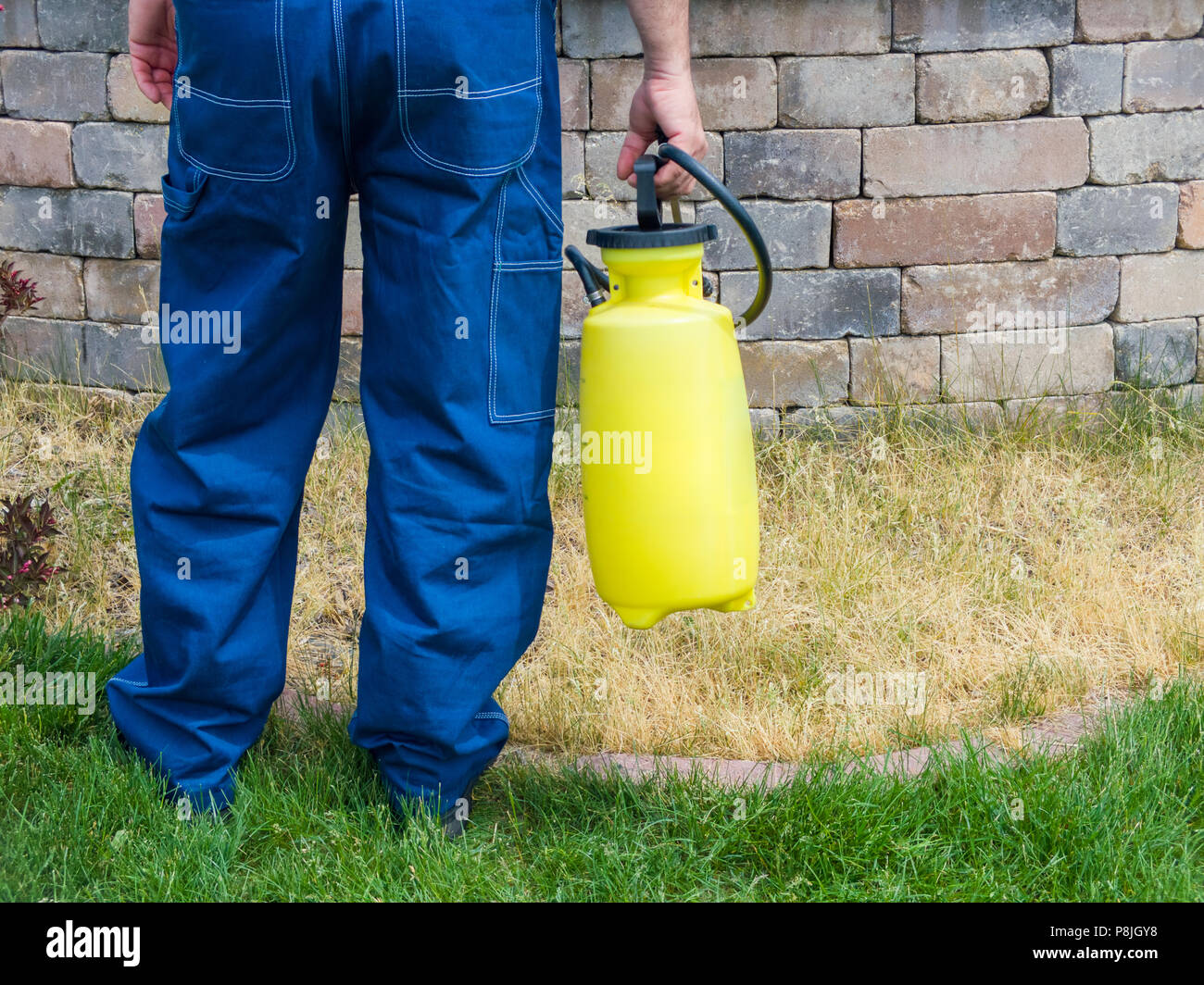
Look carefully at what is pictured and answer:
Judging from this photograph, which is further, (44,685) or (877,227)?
(877,227)

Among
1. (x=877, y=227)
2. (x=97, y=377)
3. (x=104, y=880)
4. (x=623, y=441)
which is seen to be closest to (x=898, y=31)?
(x=877, y=227)

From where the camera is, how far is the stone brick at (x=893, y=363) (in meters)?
4.30

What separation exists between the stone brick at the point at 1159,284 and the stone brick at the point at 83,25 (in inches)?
146

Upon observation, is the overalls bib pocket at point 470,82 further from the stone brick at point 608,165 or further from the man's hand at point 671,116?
the stone brick at point 608,165

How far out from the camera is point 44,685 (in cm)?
A: 259

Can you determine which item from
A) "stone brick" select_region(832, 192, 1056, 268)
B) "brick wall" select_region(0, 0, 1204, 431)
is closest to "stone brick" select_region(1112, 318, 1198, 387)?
"brick wall" select_region(0, 0, 1204, 431)

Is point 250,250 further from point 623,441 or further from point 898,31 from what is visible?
point 898,31

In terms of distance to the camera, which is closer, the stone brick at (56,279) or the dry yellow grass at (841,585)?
the dry yellow grass at (841,585)

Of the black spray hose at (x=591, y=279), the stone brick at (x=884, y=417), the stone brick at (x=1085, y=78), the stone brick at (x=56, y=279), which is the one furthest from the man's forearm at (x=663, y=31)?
the stone brick at (x=56, y=279)

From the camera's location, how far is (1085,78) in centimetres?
416

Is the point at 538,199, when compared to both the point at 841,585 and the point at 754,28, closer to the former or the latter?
the point at 841,585

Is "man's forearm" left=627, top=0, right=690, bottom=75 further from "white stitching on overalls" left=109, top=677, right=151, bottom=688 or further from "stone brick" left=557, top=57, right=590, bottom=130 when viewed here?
"stone brick" left=557, top=57, right=590, bottom=130

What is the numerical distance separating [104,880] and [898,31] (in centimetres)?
356

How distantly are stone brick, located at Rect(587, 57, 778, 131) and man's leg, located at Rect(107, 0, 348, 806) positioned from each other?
2.25 m
